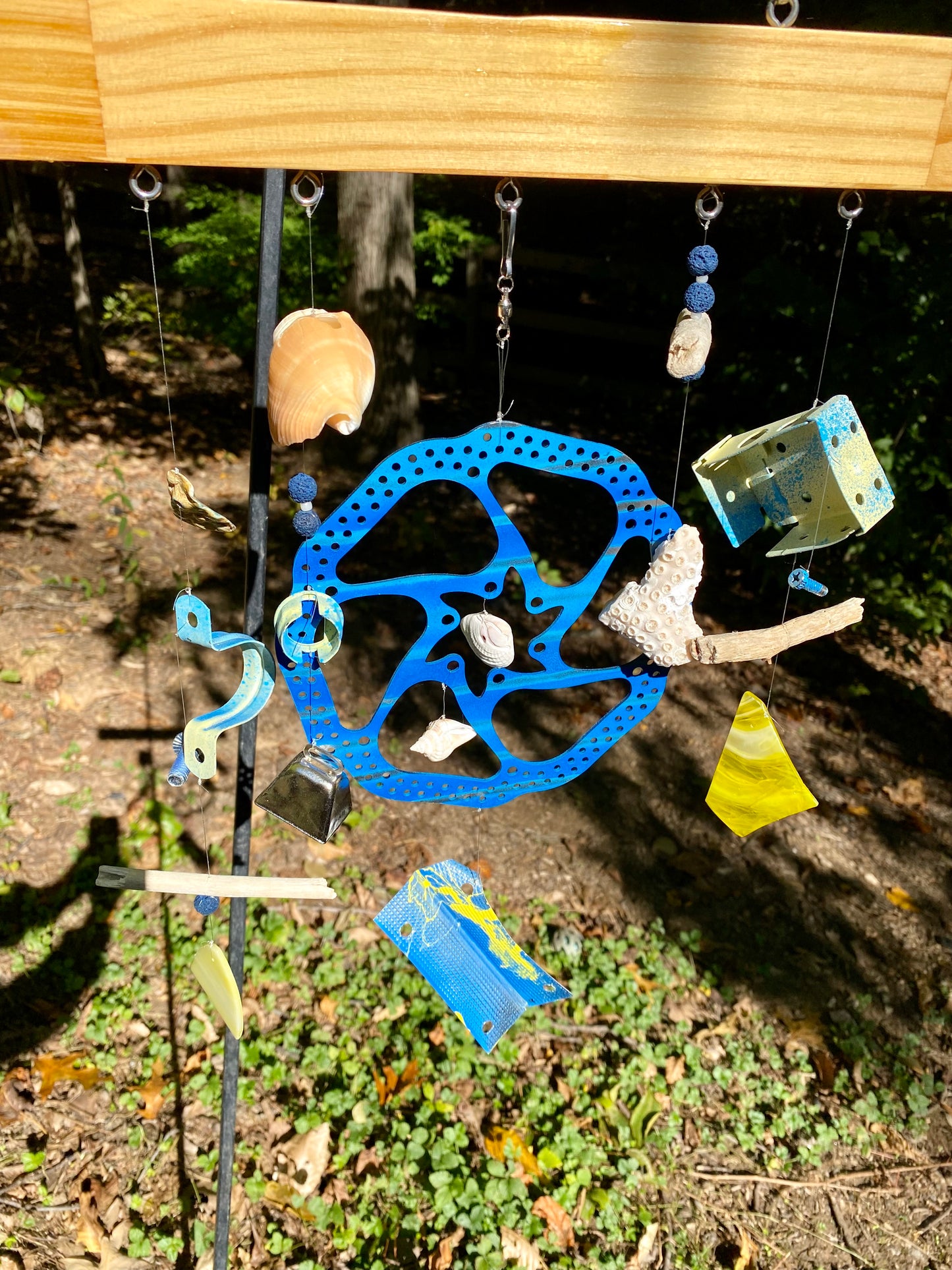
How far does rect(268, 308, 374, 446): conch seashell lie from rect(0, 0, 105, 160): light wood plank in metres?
0.29

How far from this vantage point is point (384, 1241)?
91.8 inches

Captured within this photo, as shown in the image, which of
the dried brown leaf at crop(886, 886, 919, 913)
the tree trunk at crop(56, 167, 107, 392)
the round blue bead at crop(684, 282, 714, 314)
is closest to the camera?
the round blue bead at crop(684, 282, 714, 314)

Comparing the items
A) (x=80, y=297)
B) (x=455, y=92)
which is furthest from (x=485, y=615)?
(x=80, y=297)

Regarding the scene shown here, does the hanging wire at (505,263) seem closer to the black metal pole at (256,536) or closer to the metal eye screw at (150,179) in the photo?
the black metal pole at (256,536)

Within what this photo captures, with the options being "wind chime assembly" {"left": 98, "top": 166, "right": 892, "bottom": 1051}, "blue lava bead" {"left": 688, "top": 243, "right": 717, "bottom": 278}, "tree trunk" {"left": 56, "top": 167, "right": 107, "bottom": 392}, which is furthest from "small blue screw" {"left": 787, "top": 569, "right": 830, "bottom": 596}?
"tree trunk" {"left": 56, "top": 167, "right": 107, "bottom": 392}

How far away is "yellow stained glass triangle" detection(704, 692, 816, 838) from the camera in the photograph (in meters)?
1.62

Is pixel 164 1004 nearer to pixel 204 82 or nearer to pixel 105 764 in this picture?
pixel 105 764

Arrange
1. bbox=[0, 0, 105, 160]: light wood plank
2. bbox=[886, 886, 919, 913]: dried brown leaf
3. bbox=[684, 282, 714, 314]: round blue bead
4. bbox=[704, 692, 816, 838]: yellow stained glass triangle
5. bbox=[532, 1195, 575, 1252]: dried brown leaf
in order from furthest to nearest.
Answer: bbox=[886, 886, 919, 913]: dried brown leaf → bbox=[532, 1195, 575, 1252]: dried brown leaf → bbox=[704, 692, 816, 838]: yellow stained glass triangle → bbox=[684, 282, 714, 314]: round blue bead → bbox=[0, 0, 105, 160]: light wood plank

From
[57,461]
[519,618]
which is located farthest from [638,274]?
[57,461]

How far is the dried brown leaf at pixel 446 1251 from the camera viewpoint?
90.0 inches

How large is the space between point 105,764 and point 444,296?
4.07 meters

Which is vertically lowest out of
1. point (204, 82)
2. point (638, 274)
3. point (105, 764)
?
point (105, 764)

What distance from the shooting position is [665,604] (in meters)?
1.53

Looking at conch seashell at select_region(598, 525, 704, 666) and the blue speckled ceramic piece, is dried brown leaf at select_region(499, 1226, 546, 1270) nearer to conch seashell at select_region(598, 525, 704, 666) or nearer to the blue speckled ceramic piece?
conch seashell at select_region(598, 525, 704, 666)
